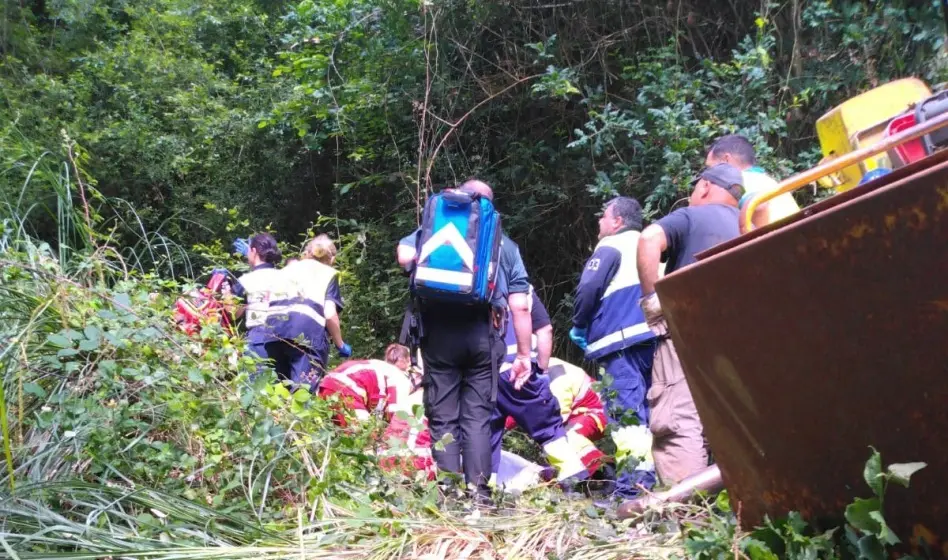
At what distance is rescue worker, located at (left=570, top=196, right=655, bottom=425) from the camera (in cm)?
457

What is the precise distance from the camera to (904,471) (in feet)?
4.53

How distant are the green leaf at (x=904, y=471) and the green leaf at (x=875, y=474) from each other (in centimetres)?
2

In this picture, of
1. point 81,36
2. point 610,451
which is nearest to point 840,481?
point 610,451

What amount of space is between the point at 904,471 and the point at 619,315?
3.25 meters

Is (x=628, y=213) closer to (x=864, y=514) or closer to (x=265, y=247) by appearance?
(x=265, y=247)

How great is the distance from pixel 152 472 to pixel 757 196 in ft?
7.50

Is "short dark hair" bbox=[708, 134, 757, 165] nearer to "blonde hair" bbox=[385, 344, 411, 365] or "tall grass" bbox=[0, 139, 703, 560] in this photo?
"tall grass" bbox=[0, 139, 703, 560]

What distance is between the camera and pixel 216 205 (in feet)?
37.3

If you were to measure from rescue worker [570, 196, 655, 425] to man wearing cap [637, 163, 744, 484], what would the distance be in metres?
0.63

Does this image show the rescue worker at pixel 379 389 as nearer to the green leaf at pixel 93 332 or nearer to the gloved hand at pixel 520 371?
the gloved hand at pixel 520 371

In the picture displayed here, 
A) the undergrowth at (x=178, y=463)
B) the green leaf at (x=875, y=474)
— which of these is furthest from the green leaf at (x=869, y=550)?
the undergrowth at (x=178, y=463)

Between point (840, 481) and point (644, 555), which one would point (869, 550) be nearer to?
point (840, 481)

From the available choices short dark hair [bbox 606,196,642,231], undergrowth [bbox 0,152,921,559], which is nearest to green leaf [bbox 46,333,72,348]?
undergrowth [bbox 0,152,921,559]

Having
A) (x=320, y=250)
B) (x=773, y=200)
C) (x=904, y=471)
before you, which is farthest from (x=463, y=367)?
(x=904, y=471)
